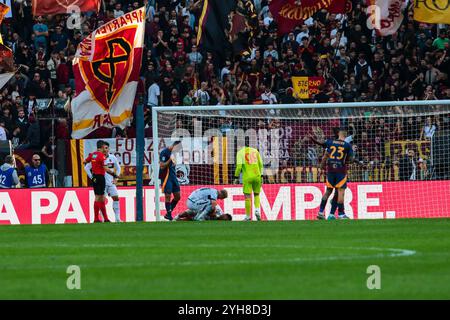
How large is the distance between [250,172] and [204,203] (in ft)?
5.40

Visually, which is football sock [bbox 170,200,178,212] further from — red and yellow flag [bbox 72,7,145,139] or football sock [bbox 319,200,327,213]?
football sock [bbox 319,200,327,213]

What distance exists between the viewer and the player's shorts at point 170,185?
28.2 m

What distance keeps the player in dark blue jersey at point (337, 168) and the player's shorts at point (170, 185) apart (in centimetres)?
380

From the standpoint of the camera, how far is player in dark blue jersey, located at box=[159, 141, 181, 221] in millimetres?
28250

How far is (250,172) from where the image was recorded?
2702cm

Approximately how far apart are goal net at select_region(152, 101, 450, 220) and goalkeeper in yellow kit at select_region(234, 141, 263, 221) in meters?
1.16

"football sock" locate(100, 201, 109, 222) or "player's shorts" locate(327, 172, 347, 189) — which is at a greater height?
"player's shorts" locate(327, 172, 347, 189)

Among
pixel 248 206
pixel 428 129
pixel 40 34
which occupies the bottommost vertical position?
pixel 248 206

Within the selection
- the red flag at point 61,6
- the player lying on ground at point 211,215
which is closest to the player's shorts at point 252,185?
the player lying on ground at point 211,215

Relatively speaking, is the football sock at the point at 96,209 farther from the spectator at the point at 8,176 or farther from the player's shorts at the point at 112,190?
the spectator at the point at 8,176

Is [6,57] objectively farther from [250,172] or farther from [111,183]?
[250,172]

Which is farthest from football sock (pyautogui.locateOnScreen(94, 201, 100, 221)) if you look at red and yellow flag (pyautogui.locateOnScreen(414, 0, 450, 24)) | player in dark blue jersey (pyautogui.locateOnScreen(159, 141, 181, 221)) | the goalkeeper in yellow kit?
red and yellow flag (pyautogui.locateOnScreen(414, 0, 450, 24))

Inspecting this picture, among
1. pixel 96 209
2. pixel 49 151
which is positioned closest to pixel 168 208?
pixel 96 209

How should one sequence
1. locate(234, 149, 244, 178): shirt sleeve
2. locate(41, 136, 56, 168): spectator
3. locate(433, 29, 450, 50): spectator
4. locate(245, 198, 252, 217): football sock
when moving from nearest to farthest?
locate(234, 149, 244, 178): shirt sleeve
locate(245, 198, 252, 217): football sock
locate(41, 136, 56, 168): spectator
locate(433, 29, 450, 50): spectator
